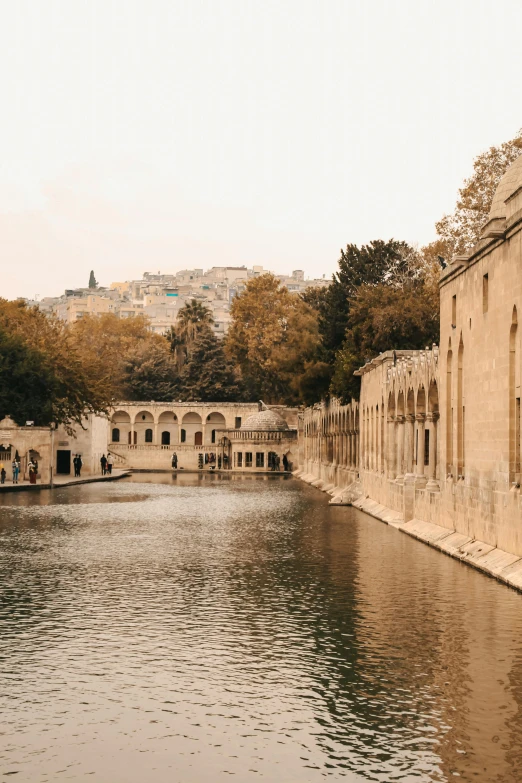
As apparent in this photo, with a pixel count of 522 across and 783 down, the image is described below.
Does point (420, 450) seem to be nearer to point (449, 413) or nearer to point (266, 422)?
point (449, 413)

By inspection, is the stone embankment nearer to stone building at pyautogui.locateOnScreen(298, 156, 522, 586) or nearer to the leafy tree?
stone building at pyautogui.locateOnScreen(298, 156, 522, 586)

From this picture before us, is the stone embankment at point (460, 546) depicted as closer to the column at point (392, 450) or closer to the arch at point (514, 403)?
the column at point (392, 450)

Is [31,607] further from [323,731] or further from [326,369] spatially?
[326,369]

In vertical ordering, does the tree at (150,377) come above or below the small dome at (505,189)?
above

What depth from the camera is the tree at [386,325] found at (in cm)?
4316

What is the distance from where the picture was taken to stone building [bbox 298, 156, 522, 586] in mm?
18656

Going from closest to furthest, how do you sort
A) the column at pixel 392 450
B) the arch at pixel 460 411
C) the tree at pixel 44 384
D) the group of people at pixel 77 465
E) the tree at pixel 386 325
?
the arch at pixel 460 411 → the column at pixel 392 450 → the tree at pixel 386 325 → the tree at pixel 44 384 → the group of people at pixel 77 465

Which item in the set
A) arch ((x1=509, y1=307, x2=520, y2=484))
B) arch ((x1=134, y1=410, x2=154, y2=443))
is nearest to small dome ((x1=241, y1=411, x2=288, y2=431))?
arch ((x1=134, y1=410, x2=154, y2=443))

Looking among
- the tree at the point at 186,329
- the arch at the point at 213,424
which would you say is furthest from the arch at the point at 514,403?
the tree at the point at 186,329

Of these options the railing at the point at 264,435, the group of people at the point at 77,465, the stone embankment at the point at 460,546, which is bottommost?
the stone embankment at the point at 460,546

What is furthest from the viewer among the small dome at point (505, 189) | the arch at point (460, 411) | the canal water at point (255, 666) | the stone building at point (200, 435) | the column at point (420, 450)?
the stone building at point (200, 435)

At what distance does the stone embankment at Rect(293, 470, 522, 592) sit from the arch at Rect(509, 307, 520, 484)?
1430mm

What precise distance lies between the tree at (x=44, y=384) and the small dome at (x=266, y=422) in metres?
20.7

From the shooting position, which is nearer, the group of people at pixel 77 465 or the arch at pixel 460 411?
the arch at pixel 460 411
